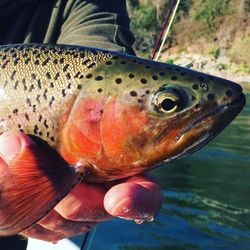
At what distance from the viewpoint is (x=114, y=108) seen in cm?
198

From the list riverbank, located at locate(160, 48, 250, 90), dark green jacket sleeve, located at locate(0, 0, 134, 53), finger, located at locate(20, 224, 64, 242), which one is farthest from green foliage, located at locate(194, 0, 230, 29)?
finger, located at locate(20, 224, 64, 242)

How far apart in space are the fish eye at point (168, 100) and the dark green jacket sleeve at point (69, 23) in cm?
65

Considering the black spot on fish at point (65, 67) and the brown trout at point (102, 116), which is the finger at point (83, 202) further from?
the black spot on fish at point (65, 67)

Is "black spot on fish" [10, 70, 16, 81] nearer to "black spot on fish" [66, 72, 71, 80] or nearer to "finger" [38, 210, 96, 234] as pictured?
"black spot on fish" [66, 72, 71, 80]

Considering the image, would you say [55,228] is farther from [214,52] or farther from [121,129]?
[214,52]

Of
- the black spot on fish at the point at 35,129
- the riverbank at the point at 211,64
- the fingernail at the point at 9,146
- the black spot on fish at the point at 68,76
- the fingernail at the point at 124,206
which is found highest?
the black spot on fish at the point at 68,76

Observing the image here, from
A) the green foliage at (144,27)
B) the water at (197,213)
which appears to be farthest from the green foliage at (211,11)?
the water at (197,213)

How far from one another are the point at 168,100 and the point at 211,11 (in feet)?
146

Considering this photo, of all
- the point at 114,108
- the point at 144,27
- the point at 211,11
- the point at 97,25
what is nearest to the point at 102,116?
the point at 114,108

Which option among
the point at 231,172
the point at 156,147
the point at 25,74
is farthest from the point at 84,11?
the point at 231,172

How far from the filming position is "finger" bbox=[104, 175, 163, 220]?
197 cm

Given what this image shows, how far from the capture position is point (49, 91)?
80.8 inches

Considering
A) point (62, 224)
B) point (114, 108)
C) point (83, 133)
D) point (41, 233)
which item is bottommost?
point (41, 233)

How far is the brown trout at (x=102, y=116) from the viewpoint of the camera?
1896mm
